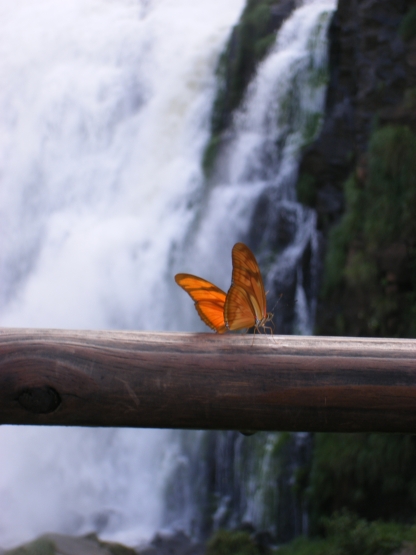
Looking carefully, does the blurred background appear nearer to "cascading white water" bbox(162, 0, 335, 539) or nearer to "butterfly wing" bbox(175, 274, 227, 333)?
"cascading white water" bbox(162, 0, 335, 539)

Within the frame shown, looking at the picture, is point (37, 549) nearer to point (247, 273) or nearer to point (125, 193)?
point (247, 273)

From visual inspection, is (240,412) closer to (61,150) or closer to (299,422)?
(299,422)

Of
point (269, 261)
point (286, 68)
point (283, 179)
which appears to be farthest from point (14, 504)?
point (286, 68)

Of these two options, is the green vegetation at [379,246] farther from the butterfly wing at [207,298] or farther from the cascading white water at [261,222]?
the butterfly wing at [207,298]

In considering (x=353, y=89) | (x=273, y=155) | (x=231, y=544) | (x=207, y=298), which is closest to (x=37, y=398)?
(x=207, y=298)

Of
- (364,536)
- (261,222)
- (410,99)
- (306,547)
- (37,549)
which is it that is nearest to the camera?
(364,536)

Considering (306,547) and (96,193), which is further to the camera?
(96,193)

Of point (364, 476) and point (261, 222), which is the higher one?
point (261, 222)
